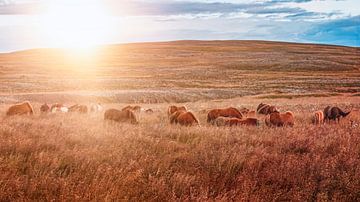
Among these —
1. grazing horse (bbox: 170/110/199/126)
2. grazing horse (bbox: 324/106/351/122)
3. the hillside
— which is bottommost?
the hillside

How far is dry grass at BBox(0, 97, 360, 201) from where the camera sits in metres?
6.27

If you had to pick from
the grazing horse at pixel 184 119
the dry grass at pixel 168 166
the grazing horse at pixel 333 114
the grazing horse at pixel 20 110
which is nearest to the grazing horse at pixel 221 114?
the grazing horse at pixel 184 119

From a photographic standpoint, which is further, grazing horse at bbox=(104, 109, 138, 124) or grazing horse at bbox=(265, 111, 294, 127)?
grazing horse at bbox=(104, 109, 138, 124)

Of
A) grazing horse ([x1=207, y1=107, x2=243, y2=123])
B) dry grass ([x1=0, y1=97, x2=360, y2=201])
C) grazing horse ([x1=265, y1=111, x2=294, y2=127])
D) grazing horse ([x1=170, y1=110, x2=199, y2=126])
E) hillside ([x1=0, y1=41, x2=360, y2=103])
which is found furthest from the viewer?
hillside ([x1=0, y1=41, x2=360, y2=103])

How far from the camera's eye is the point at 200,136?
10469mm

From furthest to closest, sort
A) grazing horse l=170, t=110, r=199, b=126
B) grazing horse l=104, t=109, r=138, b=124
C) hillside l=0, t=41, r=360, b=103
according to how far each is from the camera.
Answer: hillside l=0, t=41, r=360, b=103 → grazing horse l=104, t=109, r=138, b=124 → grazing horse l=170, t=110, r=199, b=126

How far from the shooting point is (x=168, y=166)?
24.7ft

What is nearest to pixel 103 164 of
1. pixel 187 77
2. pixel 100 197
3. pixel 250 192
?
pixel 100 197

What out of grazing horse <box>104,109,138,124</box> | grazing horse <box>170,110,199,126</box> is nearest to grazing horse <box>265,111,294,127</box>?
grazing horse <box>170,110,199,126</box>

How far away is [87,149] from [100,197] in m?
2.30

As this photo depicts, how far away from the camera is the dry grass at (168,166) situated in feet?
20.6

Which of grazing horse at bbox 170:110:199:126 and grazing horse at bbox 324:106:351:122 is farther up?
grazing horse at bbox 170:110:199:126

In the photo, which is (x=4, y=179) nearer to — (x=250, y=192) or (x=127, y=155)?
(x=127, y=155)

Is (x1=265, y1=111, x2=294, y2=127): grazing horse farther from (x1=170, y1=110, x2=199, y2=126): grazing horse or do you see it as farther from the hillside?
the hillside
